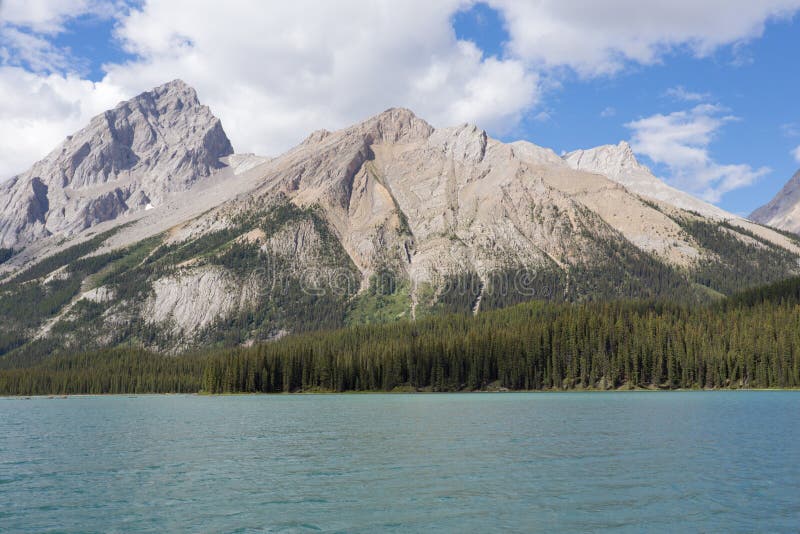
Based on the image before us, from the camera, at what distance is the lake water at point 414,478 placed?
31172 mm

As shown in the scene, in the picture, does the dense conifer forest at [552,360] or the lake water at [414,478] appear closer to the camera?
the lake water at [414,478]

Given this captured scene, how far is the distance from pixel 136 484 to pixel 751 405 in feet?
309

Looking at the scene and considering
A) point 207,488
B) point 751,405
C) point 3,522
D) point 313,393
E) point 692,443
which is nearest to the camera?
point 3,522

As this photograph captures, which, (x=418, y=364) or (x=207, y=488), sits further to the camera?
(x=418, y=364)

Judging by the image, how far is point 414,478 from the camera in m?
40.8

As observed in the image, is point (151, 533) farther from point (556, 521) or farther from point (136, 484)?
point (556, 521)

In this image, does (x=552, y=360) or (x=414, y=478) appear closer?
(x=414, y=478)

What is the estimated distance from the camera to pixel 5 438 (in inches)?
2785

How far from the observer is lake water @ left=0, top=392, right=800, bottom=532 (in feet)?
102

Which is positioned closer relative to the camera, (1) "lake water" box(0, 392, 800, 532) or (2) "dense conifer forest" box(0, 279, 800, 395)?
(1) "lake water" box(0, 392, 800, 532)

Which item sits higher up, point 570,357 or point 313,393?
point 570,357

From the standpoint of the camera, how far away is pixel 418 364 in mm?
184000

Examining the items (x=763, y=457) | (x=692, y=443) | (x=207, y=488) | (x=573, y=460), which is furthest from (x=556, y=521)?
(x=692, y=443)

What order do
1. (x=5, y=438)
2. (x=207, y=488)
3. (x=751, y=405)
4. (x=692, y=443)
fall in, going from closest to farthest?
(x=207, y=488) → (x=692, y=443) → (x=5, y=438) → (x=751, y=405)
